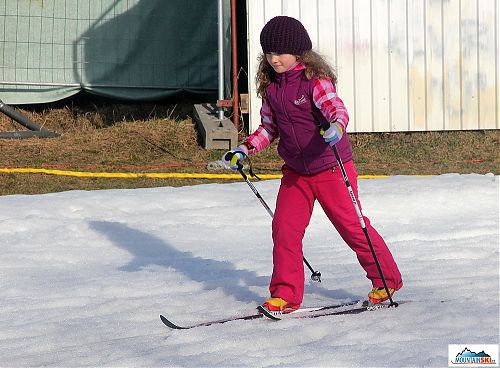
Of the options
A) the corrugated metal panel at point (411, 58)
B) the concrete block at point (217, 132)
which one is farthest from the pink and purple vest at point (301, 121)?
the corrugated metal panel at point (411, 58)

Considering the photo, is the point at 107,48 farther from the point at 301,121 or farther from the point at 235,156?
the point at 301,121

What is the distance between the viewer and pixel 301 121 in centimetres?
548

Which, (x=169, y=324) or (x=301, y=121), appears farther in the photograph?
(x=301, y=121)

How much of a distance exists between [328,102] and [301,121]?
0.21 metres

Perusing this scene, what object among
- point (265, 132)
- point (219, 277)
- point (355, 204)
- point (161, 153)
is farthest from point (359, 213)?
point (161, 153)

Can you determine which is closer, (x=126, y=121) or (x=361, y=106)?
(x=361, y=106)

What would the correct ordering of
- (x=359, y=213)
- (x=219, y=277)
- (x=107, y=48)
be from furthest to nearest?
(x=107, y=48)
(x=219, y=277)
(x=359, y=213)

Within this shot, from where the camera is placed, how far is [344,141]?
565cm

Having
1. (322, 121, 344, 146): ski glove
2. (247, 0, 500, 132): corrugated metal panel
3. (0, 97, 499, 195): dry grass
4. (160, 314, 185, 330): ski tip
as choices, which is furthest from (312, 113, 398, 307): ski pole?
(247, 0, 500, 132): corrugated metal panel

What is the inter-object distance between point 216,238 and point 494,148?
609 cm

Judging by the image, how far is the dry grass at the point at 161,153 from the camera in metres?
11.4

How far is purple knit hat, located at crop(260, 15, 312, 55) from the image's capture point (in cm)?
546

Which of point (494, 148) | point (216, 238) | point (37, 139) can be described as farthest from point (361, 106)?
point (216, 238)

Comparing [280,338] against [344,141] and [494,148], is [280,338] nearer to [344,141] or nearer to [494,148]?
[344,141]
